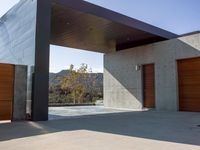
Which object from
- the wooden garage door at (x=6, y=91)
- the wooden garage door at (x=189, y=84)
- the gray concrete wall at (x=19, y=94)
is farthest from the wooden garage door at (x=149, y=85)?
the wooden garage door at (x=6, y=91)

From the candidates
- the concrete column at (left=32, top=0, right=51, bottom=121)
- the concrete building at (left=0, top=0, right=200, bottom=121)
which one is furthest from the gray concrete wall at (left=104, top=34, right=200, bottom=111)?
the concrete column at (left=32, top=0, right=51, bottom=121)

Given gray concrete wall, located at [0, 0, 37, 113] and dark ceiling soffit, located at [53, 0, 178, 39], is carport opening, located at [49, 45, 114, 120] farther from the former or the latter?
dark ceiling soffit, located at [53, 0, 178, 39]

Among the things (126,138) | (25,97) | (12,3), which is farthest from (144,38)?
(126,138)

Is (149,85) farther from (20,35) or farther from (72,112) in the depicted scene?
(20,35)

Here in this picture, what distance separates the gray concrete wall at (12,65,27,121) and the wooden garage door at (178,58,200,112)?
25.5ft

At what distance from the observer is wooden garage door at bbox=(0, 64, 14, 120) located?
850 cm

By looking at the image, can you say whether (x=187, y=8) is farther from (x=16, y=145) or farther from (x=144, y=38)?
(x=16, y=145)

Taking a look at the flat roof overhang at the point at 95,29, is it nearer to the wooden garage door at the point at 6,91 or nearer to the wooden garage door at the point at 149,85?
the wooden garage door at the point at 149,85

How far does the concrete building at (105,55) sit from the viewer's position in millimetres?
8695

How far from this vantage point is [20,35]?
1045cm

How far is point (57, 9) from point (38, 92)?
3.58 meters

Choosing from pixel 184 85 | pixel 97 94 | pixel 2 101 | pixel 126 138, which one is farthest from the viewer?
pixel 97 94

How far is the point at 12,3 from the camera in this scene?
11.7 meters

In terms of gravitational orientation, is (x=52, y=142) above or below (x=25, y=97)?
below
